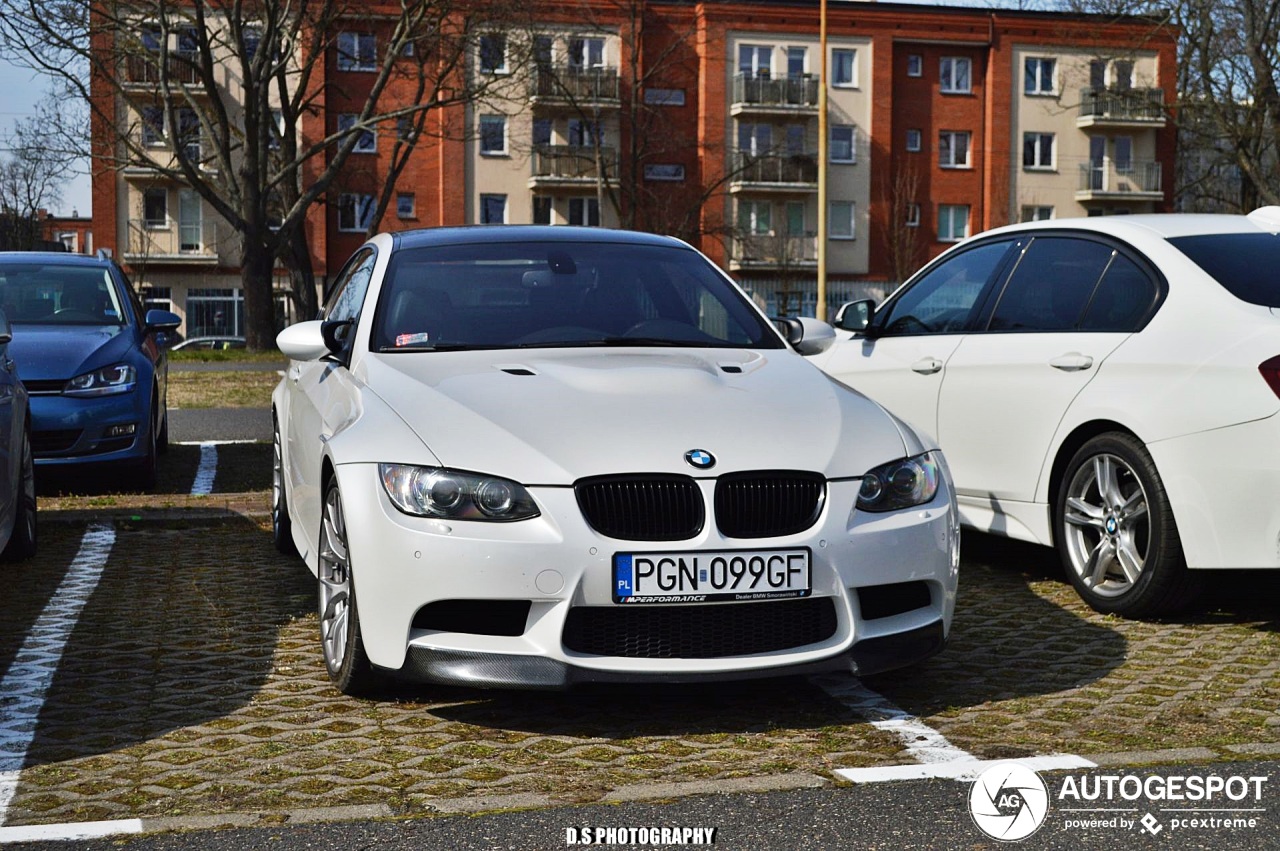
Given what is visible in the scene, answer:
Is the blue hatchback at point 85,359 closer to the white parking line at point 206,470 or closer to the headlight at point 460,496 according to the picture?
the white parking line at point 206,470

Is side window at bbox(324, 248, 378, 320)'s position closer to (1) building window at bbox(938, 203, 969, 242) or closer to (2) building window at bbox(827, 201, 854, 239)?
(2) building window at bbox(827, 201, 854, 239)

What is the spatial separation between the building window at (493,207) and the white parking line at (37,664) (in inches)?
2073

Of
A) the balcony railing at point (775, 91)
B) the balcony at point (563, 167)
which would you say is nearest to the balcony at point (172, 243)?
the balcony at point (563, 167)

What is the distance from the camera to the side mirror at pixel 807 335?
21.2 feet

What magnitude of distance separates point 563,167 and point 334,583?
56.0 m

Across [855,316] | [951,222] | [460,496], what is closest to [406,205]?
[951,222]

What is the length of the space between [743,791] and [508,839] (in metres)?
0.67

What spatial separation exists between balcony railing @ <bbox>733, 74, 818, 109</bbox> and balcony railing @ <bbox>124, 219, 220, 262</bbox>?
20277mm

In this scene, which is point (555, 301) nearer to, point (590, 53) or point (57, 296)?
point (57, 296)

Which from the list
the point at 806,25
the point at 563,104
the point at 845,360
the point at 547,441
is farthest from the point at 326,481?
the point at 806,25

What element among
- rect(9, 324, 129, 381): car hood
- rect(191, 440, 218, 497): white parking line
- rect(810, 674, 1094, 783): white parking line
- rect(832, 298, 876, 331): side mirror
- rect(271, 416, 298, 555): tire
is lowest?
rect(191, 440, 218, 497): white parking line

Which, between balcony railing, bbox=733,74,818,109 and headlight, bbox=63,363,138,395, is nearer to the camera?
headlight, bbox=63,363,138,395

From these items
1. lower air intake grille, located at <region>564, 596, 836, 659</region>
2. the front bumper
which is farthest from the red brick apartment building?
lower air intake grille, located at <region>564, 596, 836, 659</region>

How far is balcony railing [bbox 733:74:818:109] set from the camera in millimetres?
60969
